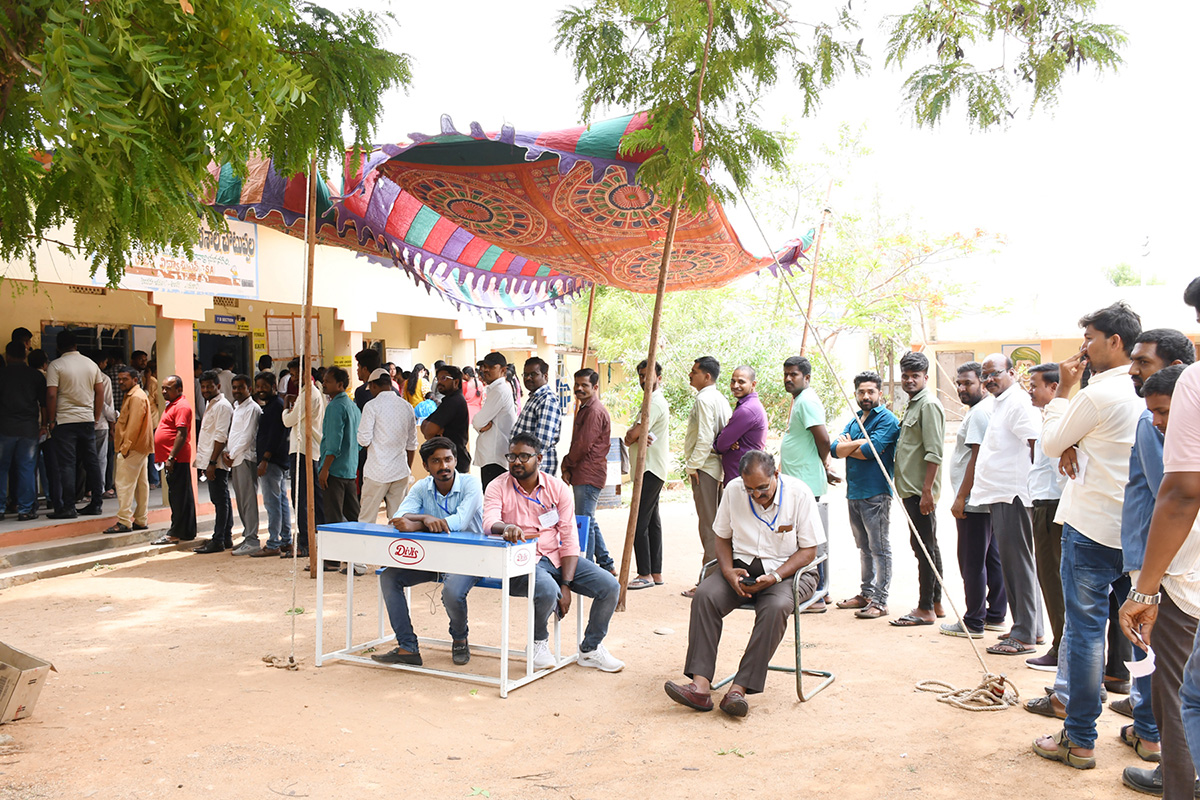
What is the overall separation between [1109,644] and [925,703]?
42.0 inches

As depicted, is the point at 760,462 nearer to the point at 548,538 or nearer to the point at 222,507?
the point at 548,538

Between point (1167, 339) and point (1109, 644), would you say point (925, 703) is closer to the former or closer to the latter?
point (1109, 644)

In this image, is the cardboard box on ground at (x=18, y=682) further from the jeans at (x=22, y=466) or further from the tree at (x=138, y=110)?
the jeans at (x=22, y=466)

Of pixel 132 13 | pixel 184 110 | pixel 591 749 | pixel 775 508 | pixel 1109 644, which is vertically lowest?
pixel 591 749

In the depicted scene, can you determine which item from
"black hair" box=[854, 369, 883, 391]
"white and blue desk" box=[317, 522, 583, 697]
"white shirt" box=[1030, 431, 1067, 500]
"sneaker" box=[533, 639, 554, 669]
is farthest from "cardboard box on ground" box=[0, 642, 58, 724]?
"black hair" box=[854, 369, 883, 391]

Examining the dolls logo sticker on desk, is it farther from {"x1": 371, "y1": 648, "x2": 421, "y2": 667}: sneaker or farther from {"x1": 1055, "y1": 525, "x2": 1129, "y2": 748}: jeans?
{"x1": 1055, "y1": 525, "x2": 1129, "y2": 748}: jeans

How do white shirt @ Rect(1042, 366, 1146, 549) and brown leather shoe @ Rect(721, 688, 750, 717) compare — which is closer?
A: white shirt @ Rect(1042, 366, 1146, 549)

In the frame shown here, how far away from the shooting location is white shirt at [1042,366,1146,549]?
3.86 meters

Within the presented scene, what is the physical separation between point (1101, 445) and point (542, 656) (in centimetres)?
320

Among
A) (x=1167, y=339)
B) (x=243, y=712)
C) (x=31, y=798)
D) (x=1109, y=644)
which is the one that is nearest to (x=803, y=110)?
(x=1167, y=339)

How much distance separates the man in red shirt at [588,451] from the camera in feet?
24.6

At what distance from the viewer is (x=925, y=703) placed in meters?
4.75

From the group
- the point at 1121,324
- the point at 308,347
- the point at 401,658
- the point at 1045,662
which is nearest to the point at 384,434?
the point at 308,347

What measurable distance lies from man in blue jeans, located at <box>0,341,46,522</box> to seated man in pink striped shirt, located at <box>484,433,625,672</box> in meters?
6.43
